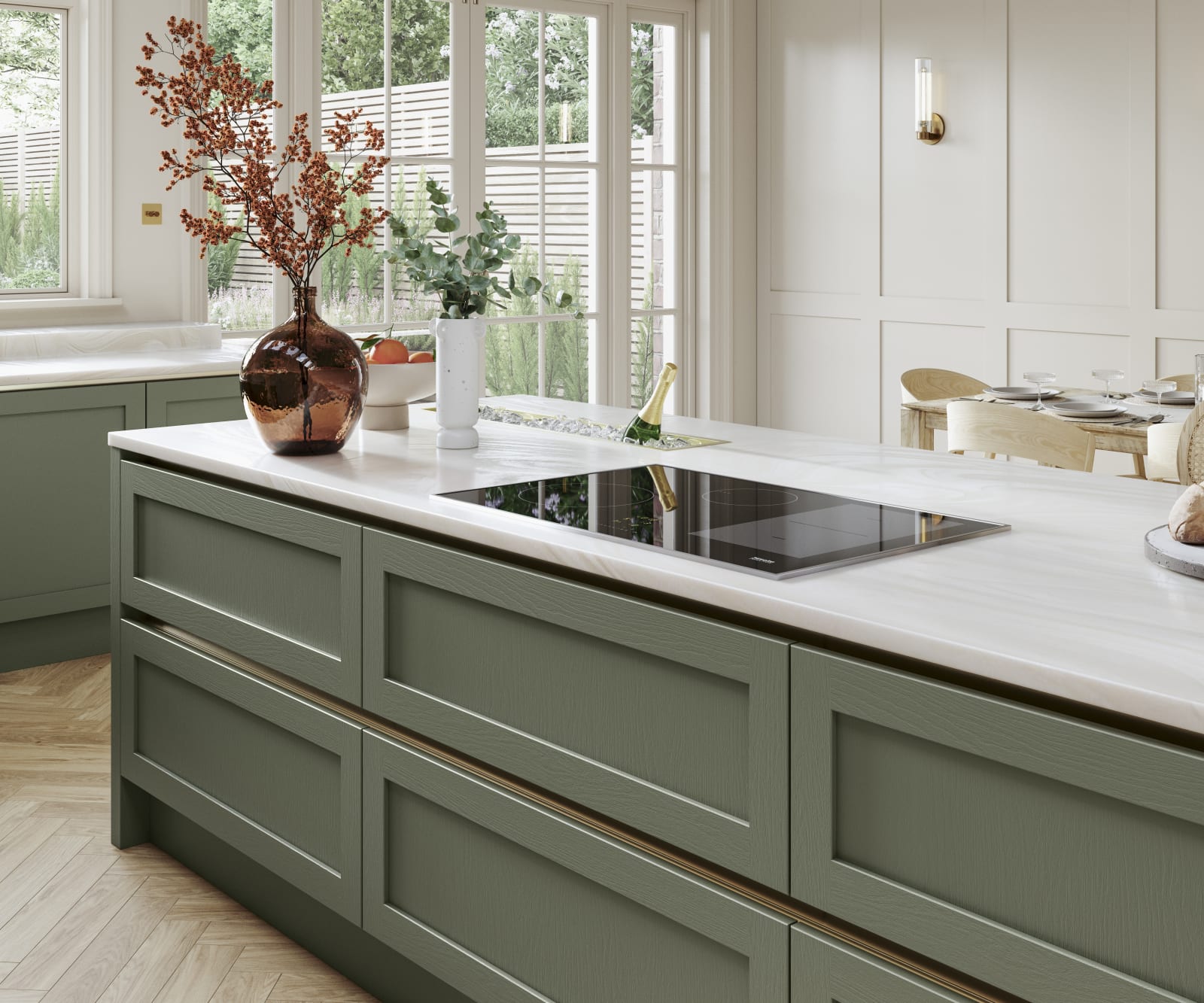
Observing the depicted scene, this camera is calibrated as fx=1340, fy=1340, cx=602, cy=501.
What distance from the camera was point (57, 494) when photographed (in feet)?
13.3

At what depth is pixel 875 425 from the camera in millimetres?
6328

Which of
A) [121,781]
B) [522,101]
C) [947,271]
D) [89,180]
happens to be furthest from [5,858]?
[947,271]

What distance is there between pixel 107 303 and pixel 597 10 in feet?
9.01

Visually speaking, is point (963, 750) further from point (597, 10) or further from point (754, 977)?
point (597, 10)

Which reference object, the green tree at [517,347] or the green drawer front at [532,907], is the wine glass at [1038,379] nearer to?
the green tree at [517,347]

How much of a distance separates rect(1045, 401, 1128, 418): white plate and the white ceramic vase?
2.12m

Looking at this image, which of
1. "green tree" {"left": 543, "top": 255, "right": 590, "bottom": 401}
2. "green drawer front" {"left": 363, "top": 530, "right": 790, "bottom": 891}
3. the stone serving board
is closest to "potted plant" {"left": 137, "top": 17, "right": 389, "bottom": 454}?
"green drawer front" {"left": 363, "top": 530, "right": 790, "bottom": 891}

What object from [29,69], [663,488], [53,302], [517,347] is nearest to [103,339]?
[53,302]

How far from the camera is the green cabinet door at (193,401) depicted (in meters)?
4.21

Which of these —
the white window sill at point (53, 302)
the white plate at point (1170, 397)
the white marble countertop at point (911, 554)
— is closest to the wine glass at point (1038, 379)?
the white plate at point (1170, 397)

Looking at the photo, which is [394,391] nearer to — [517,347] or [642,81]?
[517,347]

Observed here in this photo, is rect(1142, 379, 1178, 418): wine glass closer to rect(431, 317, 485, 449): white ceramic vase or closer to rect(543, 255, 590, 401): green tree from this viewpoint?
rect(431, 317, 485, 449): white ceramic vase

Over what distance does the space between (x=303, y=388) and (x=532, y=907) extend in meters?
1.05

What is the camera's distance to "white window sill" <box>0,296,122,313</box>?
181 inches
